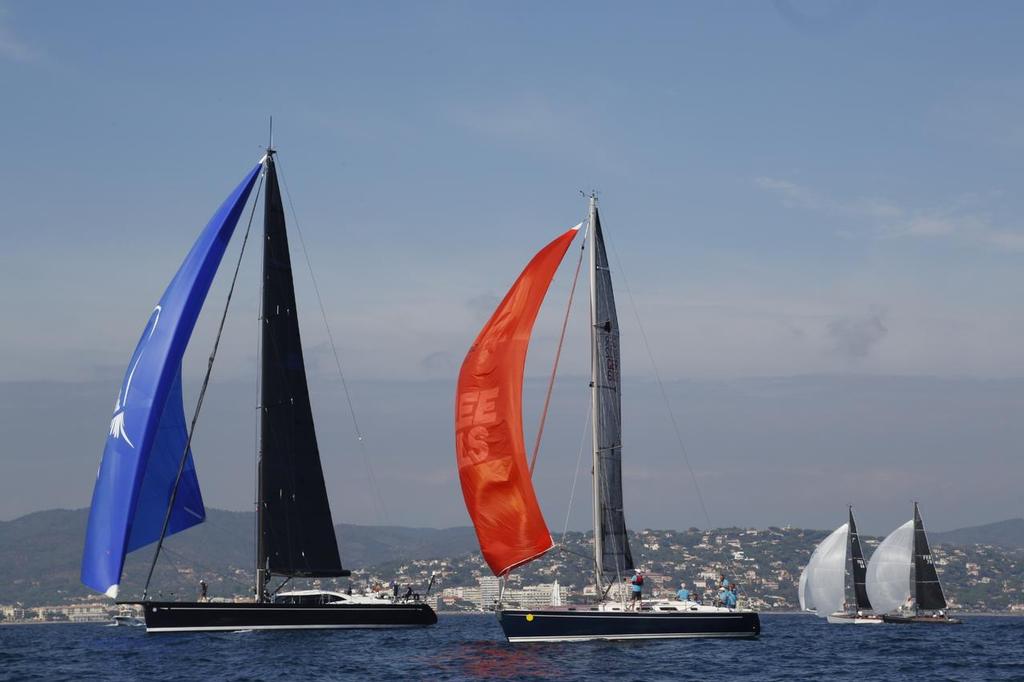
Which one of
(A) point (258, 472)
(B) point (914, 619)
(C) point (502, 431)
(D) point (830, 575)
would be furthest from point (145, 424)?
(B) point (914, 619)

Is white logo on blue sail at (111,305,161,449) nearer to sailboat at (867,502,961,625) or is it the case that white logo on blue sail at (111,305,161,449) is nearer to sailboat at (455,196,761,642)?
sailboat at (455,196,761,642)

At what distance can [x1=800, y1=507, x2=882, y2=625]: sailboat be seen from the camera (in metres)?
93.7

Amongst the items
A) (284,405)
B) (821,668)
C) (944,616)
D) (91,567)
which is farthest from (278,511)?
(944,616)

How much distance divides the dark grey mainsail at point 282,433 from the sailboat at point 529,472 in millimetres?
12013

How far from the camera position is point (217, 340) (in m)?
53.5

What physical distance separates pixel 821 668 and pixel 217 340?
25355mm

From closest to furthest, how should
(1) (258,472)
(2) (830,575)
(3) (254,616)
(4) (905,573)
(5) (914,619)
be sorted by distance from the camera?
1. (3) (254,616)
2. (1) (258,472)
3. (4) (905,573)
4. (5) (914,619)
5. (2) (830,575)

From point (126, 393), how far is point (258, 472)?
6.71 metres

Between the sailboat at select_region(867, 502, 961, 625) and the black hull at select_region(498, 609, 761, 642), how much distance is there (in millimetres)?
48608

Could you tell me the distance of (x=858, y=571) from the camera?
3698 inches

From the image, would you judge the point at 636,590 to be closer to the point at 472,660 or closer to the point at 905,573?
the point at 472,660

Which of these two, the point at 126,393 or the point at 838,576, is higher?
the point at 126,393

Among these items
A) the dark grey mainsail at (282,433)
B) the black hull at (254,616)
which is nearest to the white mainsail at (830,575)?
the black hull at (254,616)

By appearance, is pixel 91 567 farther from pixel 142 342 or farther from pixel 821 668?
pixel 821 668
